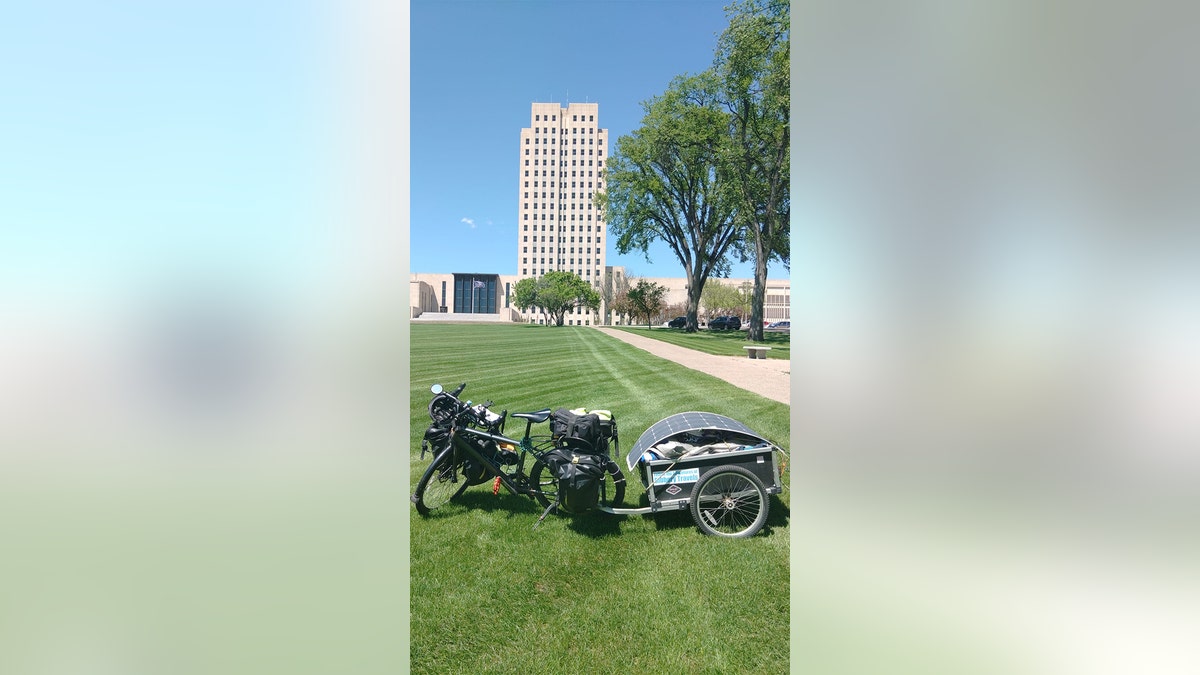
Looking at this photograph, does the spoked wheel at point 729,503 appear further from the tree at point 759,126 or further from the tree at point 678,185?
the tree at point 678,185

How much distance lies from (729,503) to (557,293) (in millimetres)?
48036

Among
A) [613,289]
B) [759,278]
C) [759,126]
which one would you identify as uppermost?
[759,126]

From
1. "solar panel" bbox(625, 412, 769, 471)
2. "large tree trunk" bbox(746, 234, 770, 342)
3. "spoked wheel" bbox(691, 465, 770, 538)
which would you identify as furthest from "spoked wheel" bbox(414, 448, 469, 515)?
"large tree trunk" bbox(746, 234, 770, 342)

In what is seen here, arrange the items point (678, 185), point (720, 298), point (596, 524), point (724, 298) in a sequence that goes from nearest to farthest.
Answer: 1. point (596, 524)
2. point (678, 185)
3. point (720, 298)
4. point (724, 298)

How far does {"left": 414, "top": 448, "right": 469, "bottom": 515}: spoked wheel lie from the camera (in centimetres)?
312

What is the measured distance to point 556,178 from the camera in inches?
466

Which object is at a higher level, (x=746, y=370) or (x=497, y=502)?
(x=746, y=370)

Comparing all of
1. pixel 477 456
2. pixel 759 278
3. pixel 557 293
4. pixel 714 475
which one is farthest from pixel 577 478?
pixel 557 293

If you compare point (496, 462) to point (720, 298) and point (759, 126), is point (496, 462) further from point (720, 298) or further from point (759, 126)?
point (720, 298)
